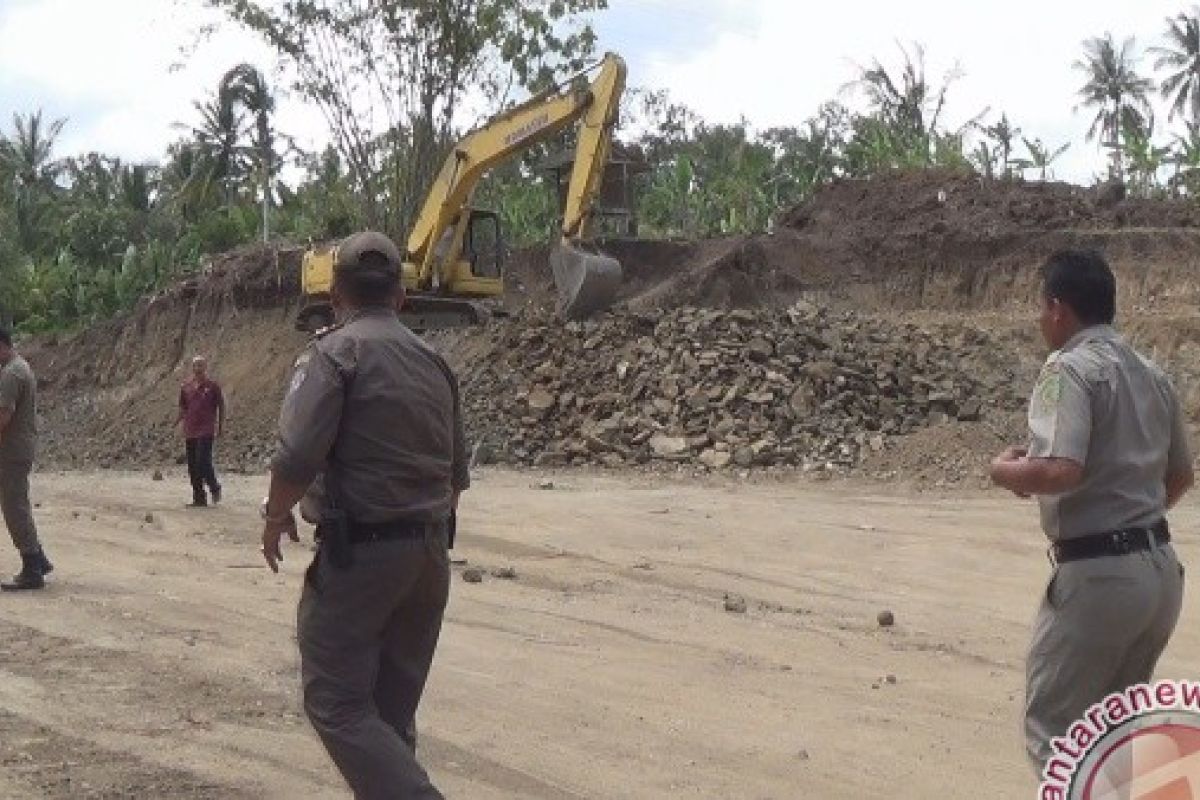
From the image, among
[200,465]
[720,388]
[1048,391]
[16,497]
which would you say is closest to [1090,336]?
[1048,391]

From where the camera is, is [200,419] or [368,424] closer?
A: [368,424]

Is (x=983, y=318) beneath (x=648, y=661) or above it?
above

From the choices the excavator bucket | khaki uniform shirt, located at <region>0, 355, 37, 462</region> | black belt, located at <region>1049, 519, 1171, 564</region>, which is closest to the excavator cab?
the excavator bucket

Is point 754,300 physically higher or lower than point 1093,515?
higher

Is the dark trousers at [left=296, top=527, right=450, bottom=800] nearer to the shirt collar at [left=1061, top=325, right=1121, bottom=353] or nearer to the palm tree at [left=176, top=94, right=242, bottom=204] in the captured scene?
the shirt collar at [left=1061, top=325, right=1121, bottom=353]

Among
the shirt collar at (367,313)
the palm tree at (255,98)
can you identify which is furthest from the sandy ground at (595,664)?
the palm tree at (255,98)

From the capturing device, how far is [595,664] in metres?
8.62

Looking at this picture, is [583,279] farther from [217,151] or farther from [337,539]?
[217,151]

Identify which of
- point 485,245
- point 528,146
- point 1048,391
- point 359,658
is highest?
point 528,146

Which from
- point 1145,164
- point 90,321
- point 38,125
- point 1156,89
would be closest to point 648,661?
point 1145,164

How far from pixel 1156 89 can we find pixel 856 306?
39344mm

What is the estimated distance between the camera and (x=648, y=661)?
8.75 meters

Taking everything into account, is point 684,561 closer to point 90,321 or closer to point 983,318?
point 983,318

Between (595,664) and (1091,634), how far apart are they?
4440mm
